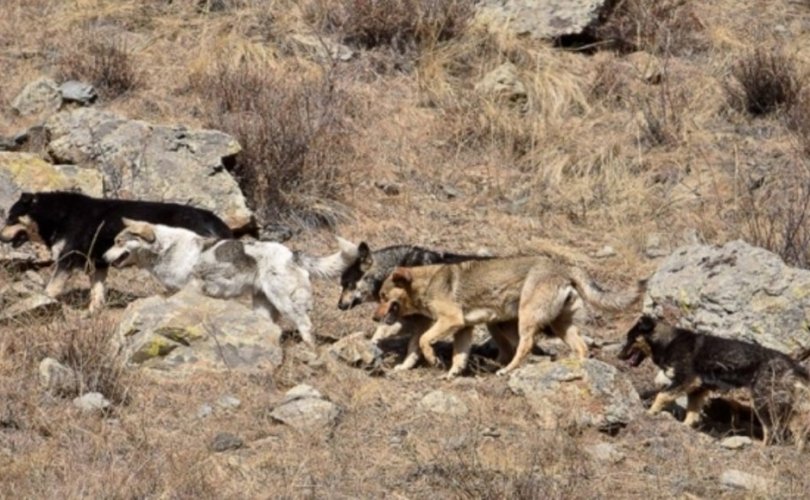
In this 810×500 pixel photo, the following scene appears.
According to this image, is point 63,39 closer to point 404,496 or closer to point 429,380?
point 429,380

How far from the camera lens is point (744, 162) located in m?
16.2

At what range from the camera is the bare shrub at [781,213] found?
43.4 feet

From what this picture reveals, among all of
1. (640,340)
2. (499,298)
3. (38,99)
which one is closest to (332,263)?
(499,298)

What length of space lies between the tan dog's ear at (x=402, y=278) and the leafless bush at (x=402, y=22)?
6931 millimetres

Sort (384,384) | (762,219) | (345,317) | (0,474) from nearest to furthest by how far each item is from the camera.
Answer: (0,474)
(384,384)
(345,317)
(762,219)

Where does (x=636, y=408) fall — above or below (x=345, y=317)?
above

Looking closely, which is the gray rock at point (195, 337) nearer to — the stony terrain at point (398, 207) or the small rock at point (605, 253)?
the stony terrain at point (398, 207)

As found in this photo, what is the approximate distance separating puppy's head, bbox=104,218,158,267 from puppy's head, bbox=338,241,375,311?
156 centimetres

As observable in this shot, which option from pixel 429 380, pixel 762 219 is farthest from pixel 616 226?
pixel 429 380

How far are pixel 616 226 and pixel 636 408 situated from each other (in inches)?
195

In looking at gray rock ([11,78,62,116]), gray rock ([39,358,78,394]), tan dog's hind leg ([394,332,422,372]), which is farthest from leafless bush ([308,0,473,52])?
gray rock ([39,358,78,394])

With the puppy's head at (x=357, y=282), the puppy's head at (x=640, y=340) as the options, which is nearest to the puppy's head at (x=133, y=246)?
the puppy's head at (x=357, y=282)

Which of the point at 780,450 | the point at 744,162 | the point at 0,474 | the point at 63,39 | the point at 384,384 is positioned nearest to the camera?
the point at 0,474

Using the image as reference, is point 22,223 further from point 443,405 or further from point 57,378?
point 443,405
